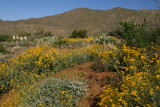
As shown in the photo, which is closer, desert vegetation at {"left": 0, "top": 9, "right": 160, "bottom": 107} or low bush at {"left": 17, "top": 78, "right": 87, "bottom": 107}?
desert vegetation at {"left": 0, "top": 9, "right": 160, "bottom": 107}

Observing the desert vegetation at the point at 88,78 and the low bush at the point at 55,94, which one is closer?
the desert vegetation at the point at 88,78

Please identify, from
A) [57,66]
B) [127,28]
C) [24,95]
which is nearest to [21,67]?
[57,66]

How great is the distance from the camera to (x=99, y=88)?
Result: 348cm

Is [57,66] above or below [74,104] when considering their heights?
above

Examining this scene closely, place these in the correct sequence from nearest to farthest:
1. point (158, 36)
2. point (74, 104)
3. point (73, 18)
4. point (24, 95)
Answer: point (74, 104) → point (24, 95) → point (158, 36) → point (73, 18)

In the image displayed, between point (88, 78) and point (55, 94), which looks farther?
point (88, 78)

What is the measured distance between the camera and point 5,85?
4.20 meters

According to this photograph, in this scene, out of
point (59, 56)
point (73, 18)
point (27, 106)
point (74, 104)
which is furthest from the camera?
point (73, 18)

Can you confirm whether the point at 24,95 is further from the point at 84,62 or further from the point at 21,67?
the point at 84,62

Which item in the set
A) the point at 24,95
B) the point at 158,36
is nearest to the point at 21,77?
the point at 24,95

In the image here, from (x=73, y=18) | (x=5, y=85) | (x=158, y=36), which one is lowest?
(x=5, y=85)

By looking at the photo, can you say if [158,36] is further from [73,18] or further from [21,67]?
[73,18]

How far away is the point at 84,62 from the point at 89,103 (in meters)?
2.91

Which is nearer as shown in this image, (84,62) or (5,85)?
(5,85)
